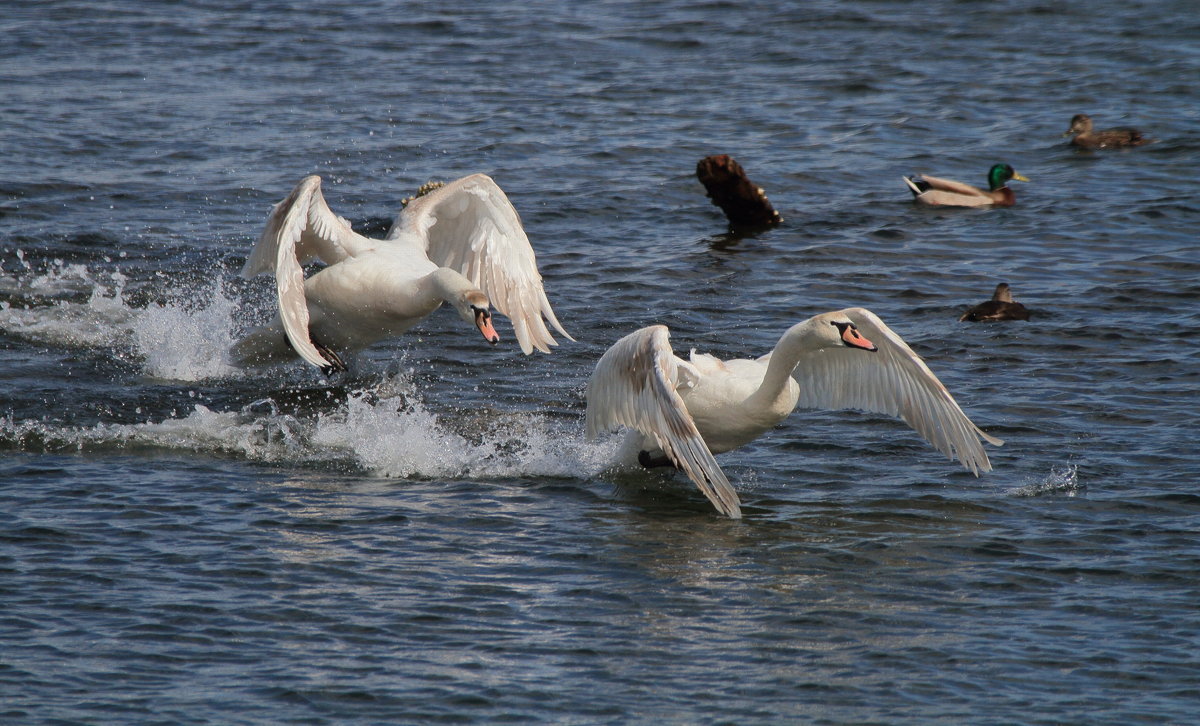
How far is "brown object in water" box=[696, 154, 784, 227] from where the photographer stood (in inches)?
566

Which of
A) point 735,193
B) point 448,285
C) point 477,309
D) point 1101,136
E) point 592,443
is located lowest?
point 592,443

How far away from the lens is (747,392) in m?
8.09

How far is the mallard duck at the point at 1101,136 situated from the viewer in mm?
16781

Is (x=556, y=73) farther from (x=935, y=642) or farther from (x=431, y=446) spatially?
(x=935, y=642)

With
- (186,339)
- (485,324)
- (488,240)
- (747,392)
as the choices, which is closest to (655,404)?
(747,392)

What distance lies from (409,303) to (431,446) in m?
1.16

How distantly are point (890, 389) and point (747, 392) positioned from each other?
0.96m

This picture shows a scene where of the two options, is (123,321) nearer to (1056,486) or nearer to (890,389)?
(890,389)

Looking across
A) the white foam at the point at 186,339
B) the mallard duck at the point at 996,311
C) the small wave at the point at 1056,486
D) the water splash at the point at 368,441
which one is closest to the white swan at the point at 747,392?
the small wave at the point at 1056,486

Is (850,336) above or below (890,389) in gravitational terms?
above

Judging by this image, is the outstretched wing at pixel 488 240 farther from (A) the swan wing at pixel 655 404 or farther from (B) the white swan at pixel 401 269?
(A) the swan wing at pixel 655 404

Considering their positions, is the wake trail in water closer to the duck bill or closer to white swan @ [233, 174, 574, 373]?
white swan @ [233, 174, 574, 373]

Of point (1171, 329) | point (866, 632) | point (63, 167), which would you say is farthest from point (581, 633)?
point (63, 167)

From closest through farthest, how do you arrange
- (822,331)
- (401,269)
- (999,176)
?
(822,331) → (401,269) → (999,176)
